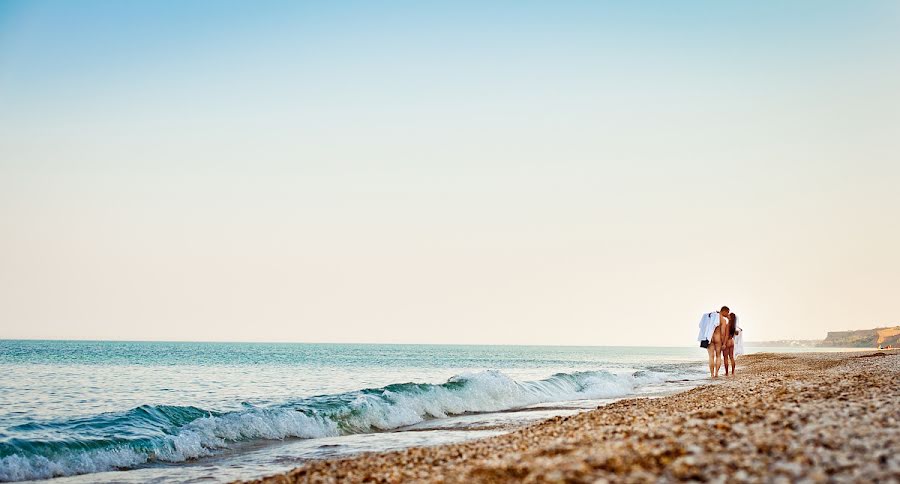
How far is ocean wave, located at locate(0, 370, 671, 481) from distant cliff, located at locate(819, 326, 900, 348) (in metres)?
123

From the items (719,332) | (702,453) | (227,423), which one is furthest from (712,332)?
(702,453)

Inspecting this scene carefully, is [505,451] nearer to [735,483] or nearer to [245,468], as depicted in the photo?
[735,483]

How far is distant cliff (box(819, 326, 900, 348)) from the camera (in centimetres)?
12450

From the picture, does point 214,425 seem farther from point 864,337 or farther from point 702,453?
point 864,337

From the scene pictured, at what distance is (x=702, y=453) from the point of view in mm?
5691

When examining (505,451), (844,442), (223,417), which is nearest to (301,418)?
(223,417)

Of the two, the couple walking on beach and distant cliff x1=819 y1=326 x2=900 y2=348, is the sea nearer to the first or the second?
the couple walking on beach

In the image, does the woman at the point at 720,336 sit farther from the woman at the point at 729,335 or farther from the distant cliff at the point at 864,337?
the distant cliff at the point at 864,337

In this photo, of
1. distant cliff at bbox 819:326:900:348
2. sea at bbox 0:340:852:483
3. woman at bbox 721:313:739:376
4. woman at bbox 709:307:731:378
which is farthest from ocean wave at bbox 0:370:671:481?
distant cliff at bbox 819:326:900:348

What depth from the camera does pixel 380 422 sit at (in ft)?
54.4

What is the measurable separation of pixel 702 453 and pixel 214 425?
11.3 meters

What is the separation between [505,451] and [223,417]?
29.8 feet

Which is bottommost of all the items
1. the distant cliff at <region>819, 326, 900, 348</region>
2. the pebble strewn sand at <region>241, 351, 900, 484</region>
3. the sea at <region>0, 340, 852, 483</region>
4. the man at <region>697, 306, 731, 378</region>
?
the distant cliff at <region>819, 326, 900, 348</region>

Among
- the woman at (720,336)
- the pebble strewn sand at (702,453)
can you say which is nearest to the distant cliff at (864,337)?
the woman at (720,336)
